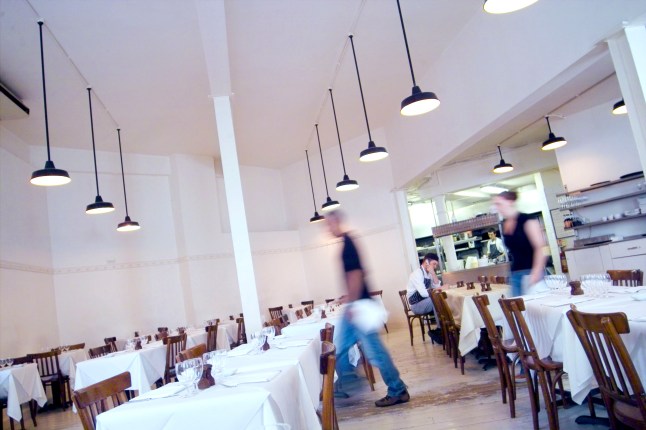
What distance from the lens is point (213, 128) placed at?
8641mm

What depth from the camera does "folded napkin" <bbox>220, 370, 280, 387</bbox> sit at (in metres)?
2.12

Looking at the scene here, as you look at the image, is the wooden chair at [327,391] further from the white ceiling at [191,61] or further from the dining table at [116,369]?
the white ceiling at [191,61]

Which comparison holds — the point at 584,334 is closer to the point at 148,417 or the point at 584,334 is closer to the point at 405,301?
the point at 148,417

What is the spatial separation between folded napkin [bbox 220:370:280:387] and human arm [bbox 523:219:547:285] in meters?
2.78

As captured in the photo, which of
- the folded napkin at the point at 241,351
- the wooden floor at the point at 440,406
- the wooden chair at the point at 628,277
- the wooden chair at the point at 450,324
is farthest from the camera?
the wooden chair at the point at 450,324

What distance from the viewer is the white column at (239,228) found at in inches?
220

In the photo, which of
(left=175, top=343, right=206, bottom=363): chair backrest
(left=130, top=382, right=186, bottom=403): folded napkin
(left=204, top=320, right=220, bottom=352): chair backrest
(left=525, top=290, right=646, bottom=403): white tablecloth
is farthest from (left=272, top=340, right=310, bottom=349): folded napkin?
(left=204, top=320, right=220, bottom=352): chair backrest

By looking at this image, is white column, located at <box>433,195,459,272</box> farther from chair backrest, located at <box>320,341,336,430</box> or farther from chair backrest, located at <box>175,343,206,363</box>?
chair backrest, located at <box>320,341,336,430</box>

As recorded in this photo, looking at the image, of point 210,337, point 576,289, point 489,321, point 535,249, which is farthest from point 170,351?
point 576,289

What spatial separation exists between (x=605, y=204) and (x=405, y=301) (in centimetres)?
373

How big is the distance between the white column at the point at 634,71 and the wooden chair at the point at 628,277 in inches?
40.5

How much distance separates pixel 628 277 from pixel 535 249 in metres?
0.73

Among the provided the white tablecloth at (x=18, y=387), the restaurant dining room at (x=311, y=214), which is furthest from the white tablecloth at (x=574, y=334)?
the white tablecloth at (x=18, y=387)

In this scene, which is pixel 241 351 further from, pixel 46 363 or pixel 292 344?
pixel 46 363
